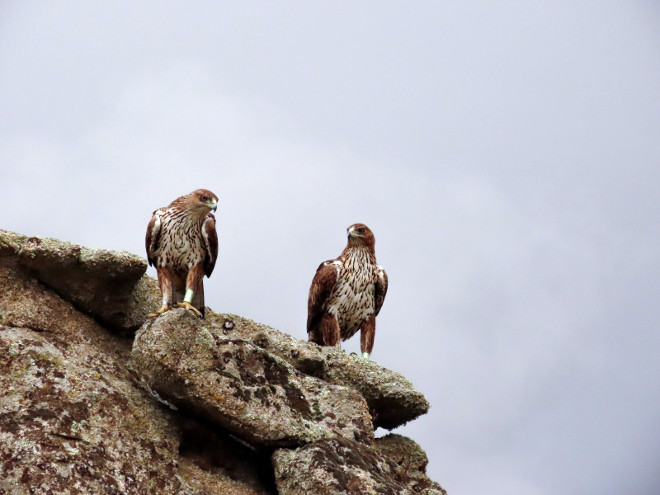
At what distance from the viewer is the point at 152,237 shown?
12.3 meters

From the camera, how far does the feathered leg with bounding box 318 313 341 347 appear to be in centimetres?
1484

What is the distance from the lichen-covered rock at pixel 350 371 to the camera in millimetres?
12633

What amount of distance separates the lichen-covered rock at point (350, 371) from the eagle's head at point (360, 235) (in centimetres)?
300

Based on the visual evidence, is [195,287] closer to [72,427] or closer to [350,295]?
[72,427]

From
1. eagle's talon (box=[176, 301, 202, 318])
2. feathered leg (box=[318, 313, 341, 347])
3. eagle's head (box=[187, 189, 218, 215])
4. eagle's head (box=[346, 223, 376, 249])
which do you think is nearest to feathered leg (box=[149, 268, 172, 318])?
eagle's talon (box=[176, 301, 202, 318])

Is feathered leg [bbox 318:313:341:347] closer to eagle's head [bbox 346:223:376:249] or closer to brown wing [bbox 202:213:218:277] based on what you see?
eagle's head [bbox 346:223:376:249]

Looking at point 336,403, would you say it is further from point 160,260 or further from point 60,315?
point 60,315

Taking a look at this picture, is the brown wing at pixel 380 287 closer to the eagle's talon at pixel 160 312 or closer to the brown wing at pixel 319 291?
Result: the brown wing at pixel 319 291

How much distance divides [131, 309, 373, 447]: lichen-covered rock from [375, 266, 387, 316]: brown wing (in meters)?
4.56

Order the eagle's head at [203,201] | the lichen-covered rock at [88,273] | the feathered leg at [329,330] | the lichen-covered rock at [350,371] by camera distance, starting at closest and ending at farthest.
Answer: the lichen-covered rock at [88,273] → the eagle's head at [203,201] → the lichen-covered rock at [350,371] → the feathered leg at [329,330]

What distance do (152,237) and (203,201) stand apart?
3.33 feet

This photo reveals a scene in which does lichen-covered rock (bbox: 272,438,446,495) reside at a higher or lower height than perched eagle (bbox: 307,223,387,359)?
lower

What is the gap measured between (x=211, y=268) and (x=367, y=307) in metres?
3.98

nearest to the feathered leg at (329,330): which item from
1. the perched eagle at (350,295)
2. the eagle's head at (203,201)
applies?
the perched eagle at (350,295)
